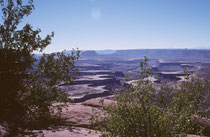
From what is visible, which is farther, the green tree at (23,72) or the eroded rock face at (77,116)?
the eroded rock face at (77,116)

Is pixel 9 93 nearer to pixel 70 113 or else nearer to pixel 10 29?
pixel 10 29

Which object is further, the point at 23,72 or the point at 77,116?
the point at 77,116

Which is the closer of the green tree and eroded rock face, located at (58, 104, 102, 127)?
the green tree

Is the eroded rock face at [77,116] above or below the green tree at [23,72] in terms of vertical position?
below

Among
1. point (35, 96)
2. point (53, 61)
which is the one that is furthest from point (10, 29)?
point (35, 96)

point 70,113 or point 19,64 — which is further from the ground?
point 19,64

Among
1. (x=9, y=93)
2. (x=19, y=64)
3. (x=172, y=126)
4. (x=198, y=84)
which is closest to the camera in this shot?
(x=172, y=126)

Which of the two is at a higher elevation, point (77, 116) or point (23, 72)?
point (23, 72)

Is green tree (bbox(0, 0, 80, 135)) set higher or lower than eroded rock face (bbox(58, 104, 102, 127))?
higher
